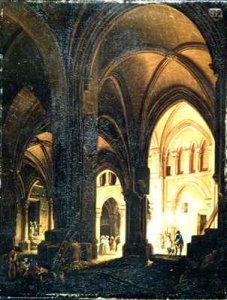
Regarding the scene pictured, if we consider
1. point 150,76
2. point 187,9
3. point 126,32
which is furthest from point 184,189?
point 187,9

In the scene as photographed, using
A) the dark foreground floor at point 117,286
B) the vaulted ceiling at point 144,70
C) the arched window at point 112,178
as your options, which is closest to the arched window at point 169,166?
the arched window at point 112,178

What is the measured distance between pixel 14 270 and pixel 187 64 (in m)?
9.11

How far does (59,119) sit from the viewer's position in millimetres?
14391

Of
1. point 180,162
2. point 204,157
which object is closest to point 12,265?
point 204,157

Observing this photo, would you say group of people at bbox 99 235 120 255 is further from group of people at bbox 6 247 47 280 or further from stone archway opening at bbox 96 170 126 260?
group of people at bbox 6 247 47 280

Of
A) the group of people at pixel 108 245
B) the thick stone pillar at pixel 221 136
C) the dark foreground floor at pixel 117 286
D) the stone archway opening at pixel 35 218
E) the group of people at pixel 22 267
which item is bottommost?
the dark foreground floor at pixel 117 286

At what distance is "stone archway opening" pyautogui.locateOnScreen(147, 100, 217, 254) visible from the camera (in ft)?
78.2

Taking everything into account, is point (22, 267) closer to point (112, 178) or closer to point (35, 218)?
point (35, 218)

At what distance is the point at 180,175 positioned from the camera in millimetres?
26094

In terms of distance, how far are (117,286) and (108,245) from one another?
2530 mm

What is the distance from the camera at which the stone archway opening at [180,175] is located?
2384cm

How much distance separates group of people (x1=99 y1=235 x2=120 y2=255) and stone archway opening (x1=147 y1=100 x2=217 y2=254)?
241 inches

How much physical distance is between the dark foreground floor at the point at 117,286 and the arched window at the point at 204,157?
445 inches

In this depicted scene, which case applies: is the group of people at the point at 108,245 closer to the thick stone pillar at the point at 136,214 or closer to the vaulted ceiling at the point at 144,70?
the vaulted ceiling at the point at 144,70
